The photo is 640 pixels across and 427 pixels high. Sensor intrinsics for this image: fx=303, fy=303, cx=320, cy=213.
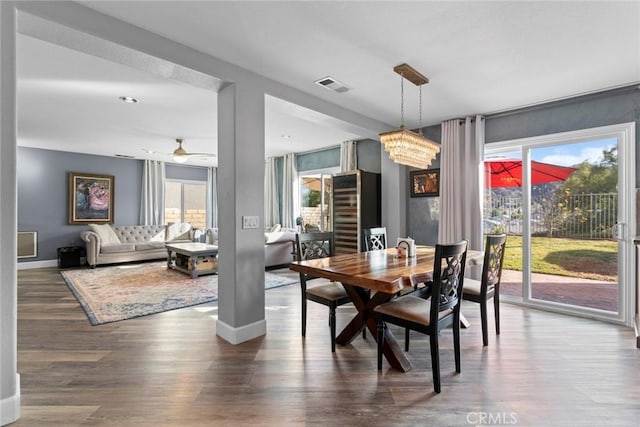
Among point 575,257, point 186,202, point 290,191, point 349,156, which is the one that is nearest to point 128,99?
point 349,156

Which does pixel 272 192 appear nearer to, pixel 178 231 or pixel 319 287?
pixel 178 231

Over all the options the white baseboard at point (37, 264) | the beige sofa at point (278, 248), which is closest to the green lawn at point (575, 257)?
the beige sofa at point (278, 248)

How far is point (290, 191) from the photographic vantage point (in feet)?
23.9

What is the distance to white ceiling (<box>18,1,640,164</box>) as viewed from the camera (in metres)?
1.97

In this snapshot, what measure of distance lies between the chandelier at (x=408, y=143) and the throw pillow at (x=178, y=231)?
6.54m

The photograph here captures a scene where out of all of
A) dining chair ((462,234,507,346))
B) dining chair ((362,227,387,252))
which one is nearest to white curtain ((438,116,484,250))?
dining chair ((362,227,387,252))

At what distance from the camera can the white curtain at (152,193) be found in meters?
7.75

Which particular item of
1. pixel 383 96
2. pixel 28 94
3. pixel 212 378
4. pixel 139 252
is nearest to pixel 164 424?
pixel 212 378

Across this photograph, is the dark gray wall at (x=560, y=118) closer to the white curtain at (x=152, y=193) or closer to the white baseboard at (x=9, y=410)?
the white baseboard at (x=9, y=410)

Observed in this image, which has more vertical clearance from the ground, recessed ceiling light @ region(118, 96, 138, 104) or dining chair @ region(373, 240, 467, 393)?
recessed ceiling light @ region(118, 96, 138, 104)

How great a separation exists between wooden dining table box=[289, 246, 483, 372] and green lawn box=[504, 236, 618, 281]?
1.54 meters

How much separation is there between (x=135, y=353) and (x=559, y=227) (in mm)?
4679

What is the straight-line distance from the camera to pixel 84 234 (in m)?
6.30

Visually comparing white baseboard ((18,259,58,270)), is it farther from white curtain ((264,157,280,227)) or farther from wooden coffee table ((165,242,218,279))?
white curtain ((264,157,280,227))
